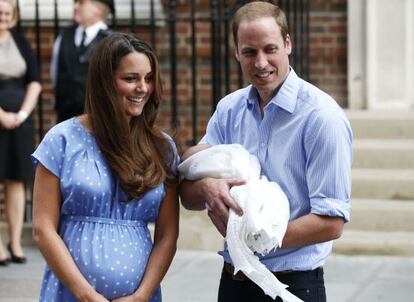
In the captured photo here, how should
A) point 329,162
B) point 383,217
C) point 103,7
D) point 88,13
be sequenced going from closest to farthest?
1. point 329,162
2. point 383,217
3. point 88,13
4. point 103,7

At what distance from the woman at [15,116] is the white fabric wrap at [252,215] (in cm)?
469

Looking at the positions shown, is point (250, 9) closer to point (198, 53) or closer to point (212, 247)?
point (212, 247)

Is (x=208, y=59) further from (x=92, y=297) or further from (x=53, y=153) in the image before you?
(x=92, y=297)

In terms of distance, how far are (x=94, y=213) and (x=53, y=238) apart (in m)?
0.16

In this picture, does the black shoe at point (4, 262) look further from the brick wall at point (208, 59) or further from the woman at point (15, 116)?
the brick wall at point (208, 59)

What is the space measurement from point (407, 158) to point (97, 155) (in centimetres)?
555

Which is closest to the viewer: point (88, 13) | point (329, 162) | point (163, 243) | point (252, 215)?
point (252, 215)

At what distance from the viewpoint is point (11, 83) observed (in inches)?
325

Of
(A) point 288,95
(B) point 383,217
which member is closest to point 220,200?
(A) point 288,95

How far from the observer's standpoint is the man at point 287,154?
3.59 metres

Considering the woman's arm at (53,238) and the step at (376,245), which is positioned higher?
the woman's arm at (53,238)

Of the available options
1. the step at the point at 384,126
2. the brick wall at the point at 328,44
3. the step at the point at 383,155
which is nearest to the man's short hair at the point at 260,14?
the step at the point at 383,155

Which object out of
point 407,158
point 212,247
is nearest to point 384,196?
point 407,158

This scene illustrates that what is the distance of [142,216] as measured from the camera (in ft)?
12.8
